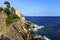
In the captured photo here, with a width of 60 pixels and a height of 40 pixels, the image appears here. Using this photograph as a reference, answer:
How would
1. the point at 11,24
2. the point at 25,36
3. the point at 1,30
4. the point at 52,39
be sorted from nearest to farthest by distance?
the point at 1,30 < the point at 25,36 < the point at 11,24 < the point at 52,39

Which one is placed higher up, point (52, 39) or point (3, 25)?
point (3, 25)

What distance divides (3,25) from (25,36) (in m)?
6.84

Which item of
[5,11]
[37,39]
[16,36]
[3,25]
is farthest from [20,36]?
[5,11]

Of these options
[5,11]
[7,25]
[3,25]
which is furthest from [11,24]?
[5,11]

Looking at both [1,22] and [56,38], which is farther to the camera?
[56,38]

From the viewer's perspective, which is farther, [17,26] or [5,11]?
[5,11]

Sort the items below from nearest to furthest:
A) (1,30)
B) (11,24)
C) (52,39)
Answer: (1,30) → (11,24) → (52,39)

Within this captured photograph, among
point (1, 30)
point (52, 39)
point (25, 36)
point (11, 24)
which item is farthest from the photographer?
point (52, 39)

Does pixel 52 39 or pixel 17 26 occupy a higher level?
pixel 17 26

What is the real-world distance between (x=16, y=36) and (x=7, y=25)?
7.18 meters

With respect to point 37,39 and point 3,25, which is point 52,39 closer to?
point 37,39

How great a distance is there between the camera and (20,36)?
5675cm

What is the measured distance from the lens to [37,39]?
66250 mm

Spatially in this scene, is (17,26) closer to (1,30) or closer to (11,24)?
(11,24)
